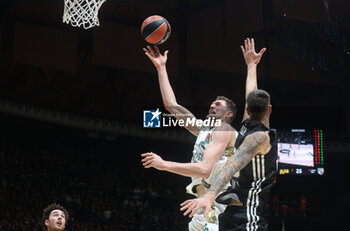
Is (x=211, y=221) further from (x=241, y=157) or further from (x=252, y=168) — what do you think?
(x=241, y=157)

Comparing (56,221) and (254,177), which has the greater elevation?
(254,177)

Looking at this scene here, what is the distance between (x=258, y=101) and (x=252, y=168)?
1.42ft

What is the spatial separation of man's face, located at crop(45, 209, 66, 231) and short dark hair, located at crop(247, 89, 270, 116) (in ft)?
11.3

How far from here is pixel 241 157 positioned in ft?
10.5

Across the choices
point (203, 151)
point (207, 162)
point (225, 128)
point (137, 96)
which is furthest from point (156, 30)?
point (137, 96)

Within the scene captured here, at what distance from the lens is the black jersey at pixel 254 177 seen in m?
3.37

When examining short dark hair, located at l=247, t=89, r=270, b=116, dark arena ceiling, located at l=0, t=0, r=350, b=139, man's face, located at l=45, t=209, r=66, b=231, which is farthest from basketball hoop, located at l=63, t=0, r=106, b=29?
short dark hair, located at l=247, t=89, r=270, b=116

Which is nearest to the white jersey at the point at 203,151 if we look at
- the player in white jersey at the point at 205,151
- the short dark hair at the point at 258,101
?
the player in white jersey at the point at 205,151

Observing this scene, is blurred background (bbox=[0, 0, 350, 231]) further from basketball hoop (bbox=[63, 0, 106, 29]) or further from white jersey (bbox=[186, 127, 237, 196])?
white jersey (bbox=[186, 127, 237, 196])

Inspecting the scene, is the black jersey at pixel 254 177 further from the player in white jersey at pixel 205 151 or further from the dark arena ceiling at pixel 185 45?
the dark arena ceiling at pixel 185 45

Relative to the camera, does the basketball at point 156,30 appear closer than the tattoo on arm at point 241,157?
No

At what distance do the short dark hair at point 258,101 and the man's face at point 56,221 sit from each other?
11.3 feet

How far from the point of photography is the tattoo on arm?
3.18 meters

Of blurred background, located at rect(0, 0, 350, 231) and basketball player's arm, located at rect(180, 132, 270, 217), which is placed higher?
blurred background, located at rect(0, 0, 350, 231)
